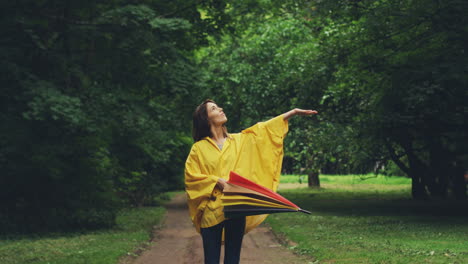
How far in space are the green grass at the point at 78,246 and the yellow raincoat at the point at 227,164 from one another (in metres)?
5.53

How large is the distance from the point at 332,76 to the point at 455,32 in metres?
5.81

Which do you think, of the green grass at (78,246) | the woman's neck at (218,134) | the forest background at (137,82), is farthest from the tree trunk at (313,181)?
the woman's neck at (218,134)

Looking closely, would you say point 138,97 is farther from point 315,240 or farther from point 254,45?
point 254,45

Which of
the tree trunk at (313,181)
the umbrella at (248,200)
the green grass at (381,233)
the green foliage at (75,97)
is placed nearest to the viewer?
the umbrella at (248,200)

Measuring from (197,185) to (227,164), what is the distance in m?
0.32

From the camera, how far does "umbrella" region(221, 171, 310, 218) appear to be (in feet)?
17.1

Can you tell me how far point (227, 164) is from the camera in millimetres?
5473

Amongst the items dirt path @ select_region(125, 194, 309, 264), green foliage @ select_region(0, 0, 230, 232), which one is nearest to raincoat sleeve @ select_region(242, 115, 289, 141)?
dirt path @ select_region(125, 194, 309, 264)

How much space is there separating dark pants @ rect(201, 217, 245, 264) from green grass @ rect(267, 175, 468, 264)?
4.90m

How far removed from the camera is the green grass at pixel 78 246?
1116cm

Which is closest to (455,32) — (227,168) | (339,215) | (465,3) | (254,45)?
(465,3)

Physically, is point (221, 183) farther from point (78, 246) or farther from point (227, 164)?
point (78, 246)

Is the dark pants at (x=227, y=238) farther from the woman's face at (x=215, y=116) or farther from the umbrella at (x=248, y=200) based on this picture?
the woman's face at (x=215, y=116)

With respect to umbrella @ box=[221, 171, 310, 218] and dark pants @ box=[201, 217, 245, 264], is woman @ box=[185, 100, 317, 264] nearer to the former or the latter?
dark pants @ box=[201, 217, 245, 264]
